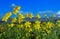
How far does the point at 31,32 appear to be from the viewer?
22.0 feet

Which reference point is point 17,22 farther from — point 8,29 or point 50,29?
point 50,29

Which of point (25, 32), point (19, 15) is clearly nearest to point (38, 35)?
point (25, 32)

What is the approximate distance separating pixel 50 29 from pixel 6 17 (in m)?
1.28

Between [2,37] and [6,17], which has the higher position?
[6,17]

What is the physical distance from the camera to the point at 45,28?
22.2ft

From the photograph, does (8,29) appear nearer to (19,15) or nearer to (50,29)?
(19,15)

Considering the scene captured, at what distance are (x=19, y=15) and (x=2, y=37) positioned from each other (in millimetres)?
787

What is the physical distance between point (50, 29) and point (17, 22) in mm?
906

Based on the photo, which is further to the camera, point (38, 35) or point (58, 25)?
point (58, 25)

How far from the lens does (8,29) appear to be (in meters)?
6.28

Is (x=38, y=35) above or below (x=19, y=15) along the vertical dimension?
below

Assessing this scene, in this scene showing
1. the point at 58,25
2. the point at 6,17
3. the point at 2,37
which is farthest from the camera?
the point at 58,25

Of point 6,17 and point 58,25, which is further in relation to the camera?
point 58,25

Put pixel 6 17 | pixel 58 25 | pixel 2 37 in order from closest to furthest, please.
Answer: pixel 6 17 < pixel 2 37 < pixel 58 25
